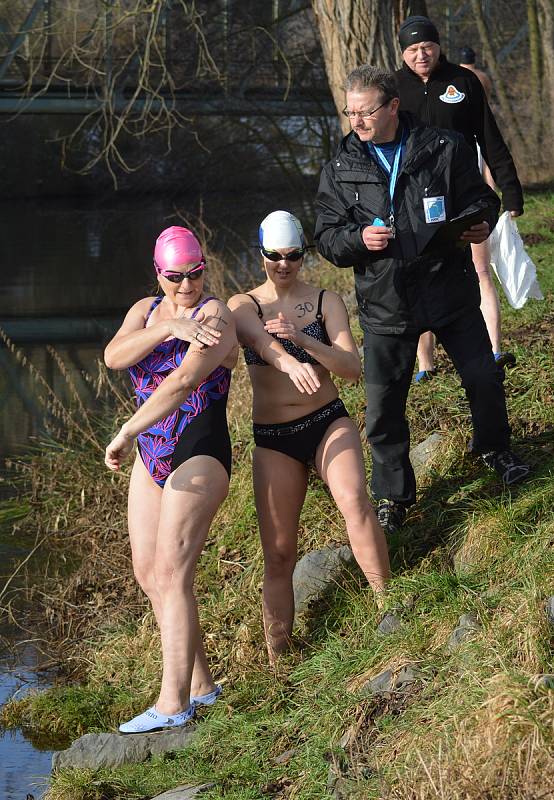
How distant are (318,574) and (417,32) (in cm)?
261

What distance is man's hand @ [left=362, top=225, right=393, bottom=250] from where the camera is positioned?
196 inches

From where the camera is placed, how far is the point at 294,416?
490cm

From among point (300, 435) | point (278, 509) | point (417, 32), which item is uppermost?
point (417, 32)

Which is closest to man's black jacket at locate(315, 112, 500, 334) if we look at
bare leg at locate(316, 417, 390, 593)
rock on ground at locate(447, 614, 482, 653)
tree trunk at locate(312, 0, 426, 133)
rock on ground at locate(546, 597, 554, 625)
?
bare leg at locate(316, 417, 390, 593)

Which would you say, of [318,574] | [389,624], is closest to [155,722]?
[389,624]

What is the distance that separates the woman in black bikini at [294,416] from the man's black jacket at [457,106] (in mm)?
1384

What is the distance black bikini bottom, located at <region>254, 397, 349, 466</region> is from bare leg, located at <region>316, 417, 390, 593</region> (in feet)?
0.11

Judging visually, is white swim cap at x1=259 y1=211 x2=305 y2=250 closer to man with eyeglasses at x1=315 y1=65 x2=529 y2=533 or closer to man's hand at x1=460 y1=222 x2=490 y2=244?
man with eyeglasses at x1=315 y1=65 x2=529 y2=533

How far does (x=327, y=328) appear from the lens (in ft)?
16.1

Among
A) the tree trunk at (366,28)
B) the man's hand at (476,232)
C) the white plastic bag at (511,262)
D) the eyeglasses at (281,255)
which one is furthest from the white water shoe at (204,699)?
the tree trunk at (366,28)

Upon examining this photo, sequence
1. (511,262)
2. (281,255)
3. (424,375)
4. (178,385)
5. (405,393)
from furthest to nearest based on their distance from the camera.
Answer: (424,375), (511,262), (405,393), (281,255), (178,385)

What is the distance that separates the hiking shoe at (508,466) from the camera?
543 centimetres

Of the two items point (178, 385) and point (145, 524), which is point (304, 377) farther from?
point (145, 524)

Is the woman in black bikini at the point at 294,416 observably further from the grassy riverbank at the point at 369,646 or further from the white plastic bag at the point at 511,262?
the white plastic bag at the point at 511,262
